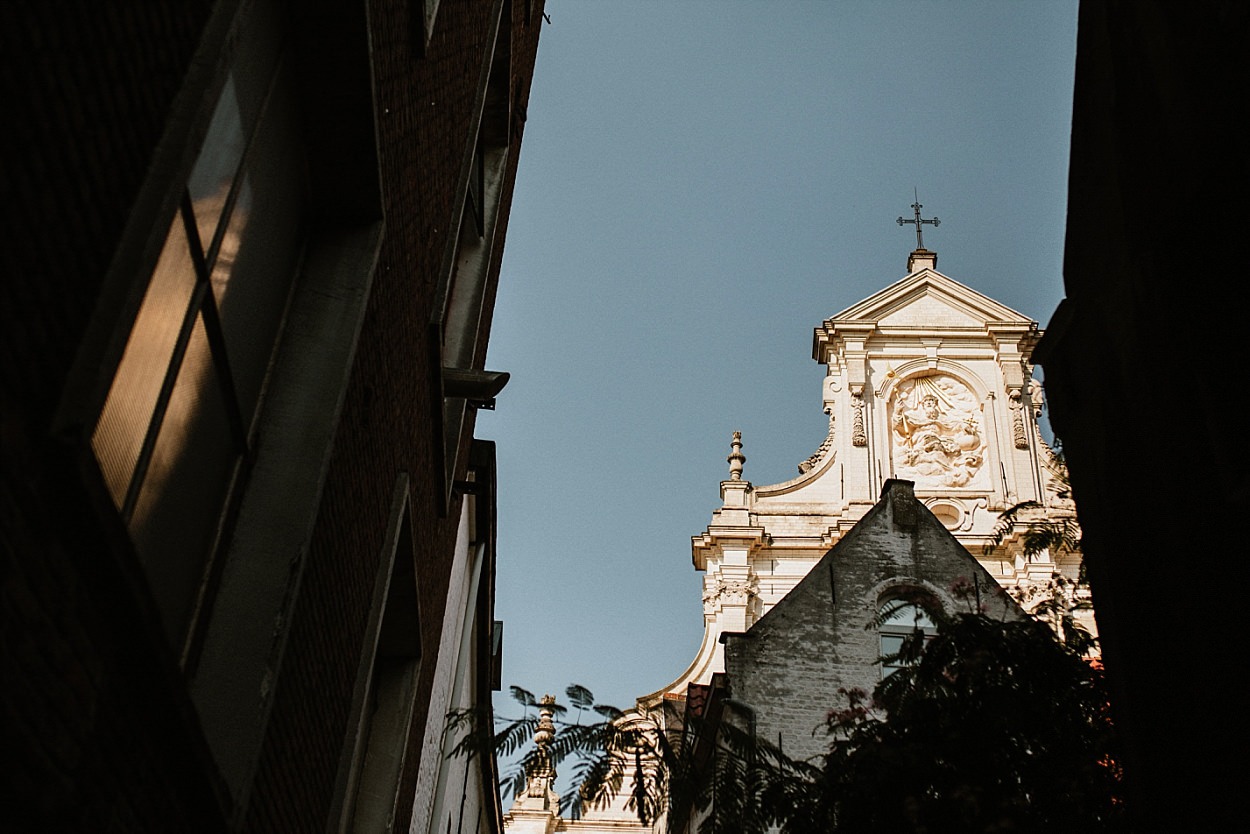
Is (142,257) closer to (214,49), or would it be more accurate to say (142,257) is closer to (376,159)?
(214,49)

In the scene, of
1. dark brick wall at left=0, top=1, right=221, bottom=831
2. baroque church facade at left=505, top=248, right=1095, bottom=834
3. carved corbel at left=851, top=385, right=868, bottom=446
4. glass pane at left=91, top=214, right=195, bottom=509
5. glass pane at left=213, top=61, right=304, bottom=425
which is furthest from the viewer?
carved corbel at left=851, top=385, right=868, bottom=446

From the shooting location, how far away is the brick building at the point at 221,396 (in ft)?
9.23

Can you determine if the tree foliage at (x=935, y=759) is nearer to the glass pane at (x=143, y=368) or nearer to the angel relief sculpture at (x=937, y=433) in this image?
the glass pane at (x=143, y=368)

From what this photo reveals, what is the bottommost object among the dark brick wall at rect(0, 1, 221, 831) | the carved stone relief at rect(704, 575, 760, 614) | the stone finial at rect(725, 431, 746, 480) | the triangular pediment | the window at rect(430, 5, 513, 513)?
the dark brick wall at rect(0, 1, 221, 831)

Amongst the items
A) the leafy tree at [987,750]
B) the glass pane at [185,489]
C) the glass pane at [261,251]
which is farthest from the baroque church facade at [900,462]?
the glass pane at [185,489]

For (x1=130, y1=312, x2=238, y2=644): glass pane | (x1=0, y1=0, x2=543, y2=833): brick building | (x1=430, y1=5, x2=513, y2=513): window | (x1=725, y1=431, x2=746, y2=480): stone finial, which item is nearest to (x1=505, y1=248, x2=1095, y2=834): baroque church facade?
(x1=725, y1=431, x2=746, y2=480): stone finial

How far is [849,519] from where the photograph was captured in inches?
1204

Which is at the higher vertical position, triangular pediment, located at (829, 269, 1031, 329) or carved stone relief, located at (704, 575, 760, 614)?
triangular pediment, located at (829, 269, 1031, 329)

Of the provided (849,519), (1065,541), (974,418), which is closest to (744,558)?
(849,519)

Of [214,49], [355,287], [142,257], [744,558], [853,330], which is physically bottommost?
[142,257]

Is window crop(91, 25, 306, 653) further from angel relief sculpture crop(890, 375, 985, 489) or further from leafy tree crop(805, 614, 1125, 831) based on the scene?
angel relief sculpture crop(890, 375, 985, 489)

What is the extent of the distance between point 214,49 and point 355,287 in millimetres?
2015

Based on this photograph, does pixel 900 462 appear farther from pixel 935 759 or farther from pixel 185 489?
pixel 185 489

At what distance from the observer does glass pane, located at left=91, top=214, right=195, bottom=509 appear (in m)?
3.43
